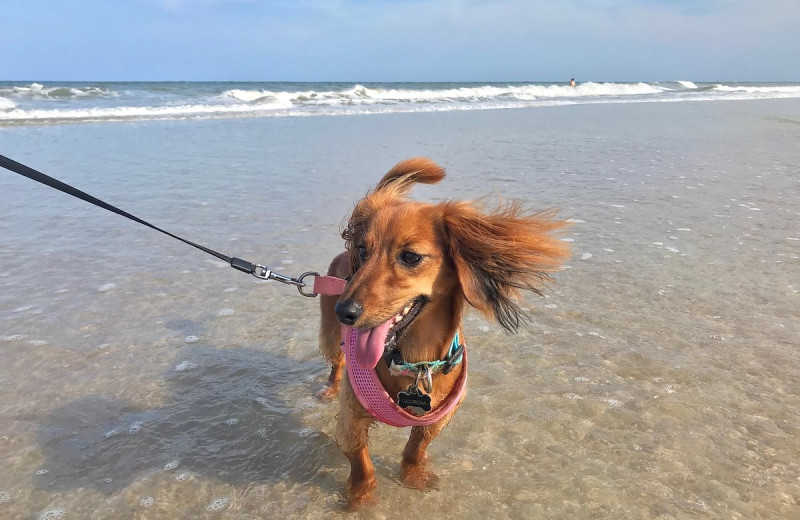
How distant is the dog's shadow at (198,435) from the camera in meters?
2.37

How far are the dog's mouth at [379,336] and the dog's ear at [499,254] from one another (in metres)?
0.20

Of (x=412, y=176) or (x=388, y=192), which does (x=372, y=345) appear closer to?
(x=388, y=192)

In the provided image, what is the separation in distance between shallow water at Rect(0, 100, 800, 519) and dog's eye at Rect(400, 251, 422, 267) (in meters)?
0.96

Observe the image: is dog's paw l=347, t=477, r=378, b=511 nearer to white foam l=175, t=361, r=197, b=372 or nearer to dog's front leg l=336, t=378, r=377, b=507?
dog's front leg l=336, t=378, r=377, b=507

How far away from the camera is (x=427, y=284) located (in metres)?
1.95

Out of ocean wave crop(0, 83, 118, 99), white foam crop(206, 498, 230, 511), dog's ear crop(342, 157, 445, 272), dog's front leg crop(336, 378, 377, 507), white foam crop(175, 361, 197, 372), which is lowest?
white foam crop(206, 498, 230, 511)

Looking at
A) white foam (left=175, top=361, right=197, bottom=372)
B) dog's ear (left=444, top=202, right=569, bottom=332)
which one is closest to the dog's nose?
dog's ear (left=444, top=202, right=569, bottom=332)

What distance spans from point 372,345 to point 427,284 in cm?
28

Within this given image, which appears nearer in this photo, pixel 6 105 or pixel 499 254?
pixel 499 254

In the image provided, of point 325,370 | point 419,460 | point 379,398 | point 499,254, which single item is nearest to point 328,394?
point 325,370

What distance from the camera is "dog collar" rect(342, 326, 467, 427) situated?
2.04 metres

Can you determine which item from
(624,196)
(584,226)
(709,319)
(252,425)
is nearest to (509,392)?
(252,425)

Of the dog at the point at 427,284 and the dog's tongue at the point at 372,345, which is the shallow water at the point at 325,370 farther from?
the dog's tongue at the point at 372,345

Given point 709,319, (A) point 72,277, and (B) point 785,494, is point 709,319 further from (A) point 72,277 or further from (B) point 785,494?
(A) point 72,277
